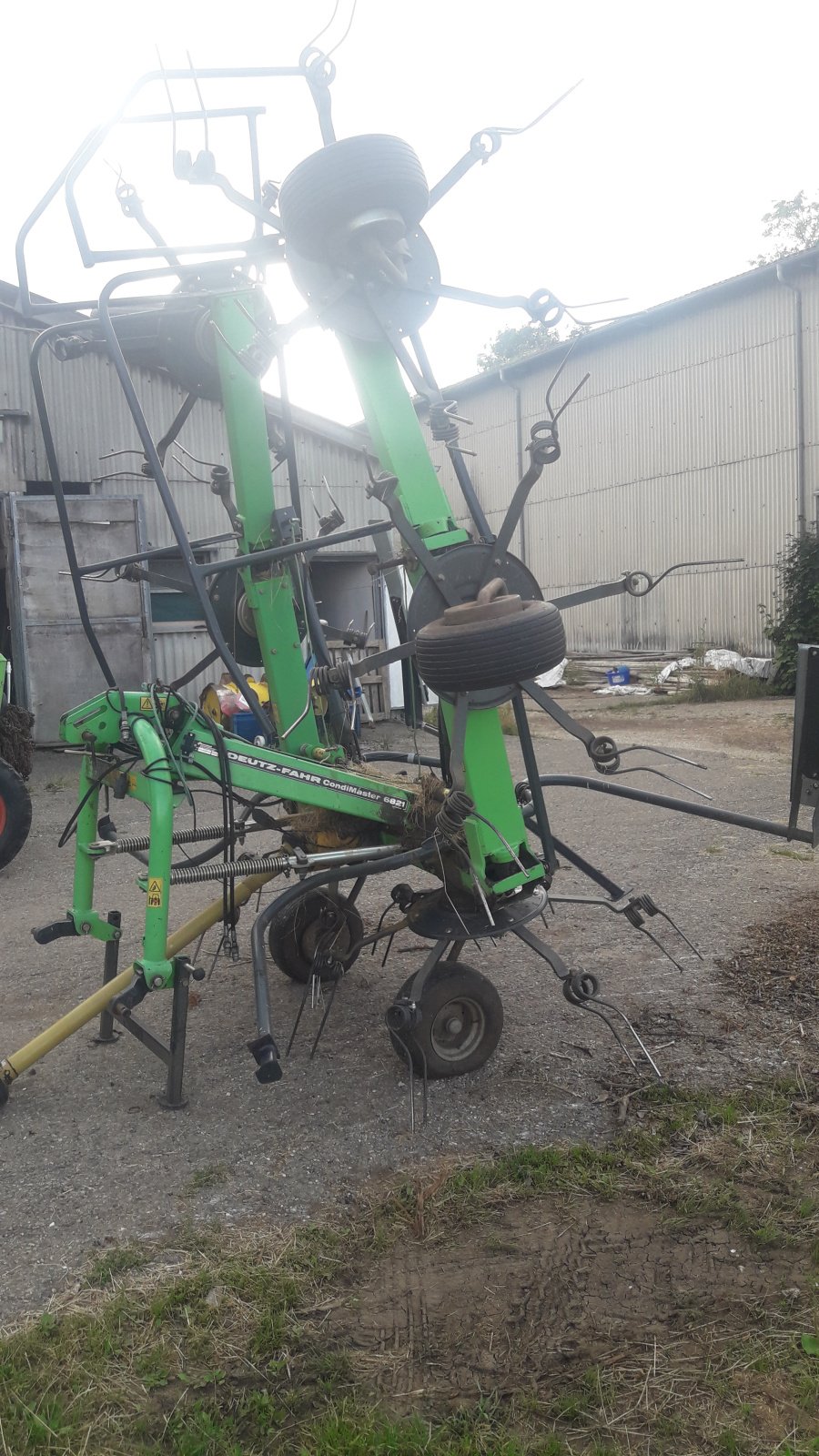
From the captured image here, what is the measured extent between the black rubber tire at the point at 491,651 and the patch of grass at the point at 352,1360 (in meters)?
1.40

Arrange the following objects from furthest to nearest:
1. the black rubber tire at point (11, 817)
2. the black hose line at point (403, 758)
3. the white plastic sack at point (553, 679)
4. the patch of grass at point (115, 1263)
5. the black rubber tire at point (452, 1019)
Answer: the white plastic sack at point (553, 679) → the black rubber tire at point (11, 817) → the black hose line at point (403, 758) → the black rubber tire at point (452, 1019) → the patch of grass at point (115, 1263)

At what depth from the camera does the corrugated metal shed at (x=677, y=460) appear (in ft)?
55.6

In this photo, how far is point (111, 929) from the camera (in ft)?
13.1

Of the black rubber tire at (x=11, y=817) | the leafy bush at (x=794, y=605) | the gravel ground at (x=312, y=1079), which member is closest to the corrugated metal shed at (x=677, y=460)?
the leafy bush at (x=794, y=605)

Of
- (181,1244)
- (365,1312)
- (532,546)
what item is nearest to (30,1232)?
(181,1244)

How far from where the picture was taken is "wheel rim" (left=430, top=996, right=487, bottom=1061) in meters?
3.69

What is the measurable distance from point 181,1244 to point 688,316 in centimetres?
1801

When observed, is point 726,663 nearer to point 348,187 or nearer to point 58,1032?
point 348,187

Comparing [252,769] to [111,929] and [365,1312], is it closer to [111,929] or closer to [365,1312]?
[111,929]

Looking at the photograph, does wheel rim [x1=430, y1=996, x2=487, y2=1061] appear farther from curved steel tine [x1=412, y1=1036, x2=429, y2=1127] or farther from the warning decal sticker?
the warning decal sticker

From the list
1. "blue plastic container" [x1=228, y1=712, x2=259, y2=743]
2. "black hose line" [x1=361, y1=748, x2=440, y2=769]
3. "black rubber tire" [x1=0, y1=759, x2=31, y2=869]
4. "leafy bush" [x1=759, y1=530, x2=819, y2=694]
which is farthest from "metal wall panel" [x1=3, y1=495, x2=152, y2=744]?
"leafy bush" [x1=759, y1=530, x2=819, y2=694]

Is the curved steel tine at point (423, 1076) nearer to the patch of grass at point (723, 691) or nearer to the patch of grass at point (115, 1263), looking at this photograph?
the patch of grass at point (115, 1263)

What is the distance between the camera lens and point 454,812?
11.7 feet

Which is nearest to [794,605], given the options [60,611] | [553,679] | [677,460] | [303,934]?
[677,460]
